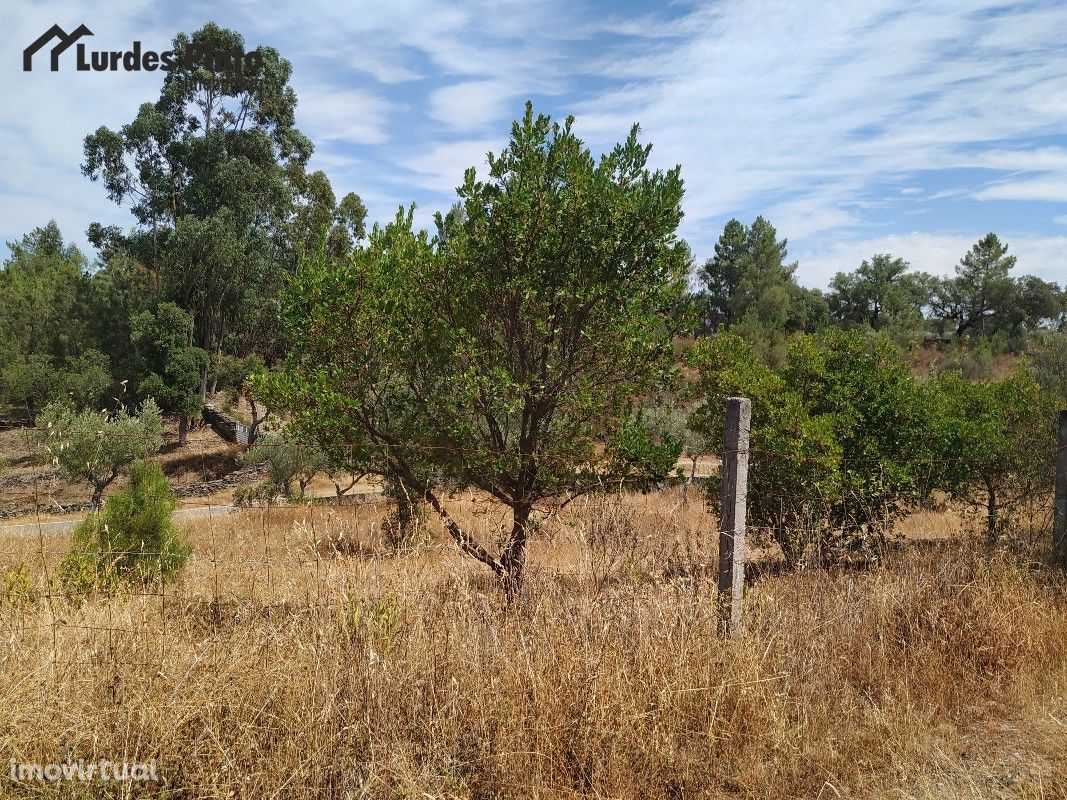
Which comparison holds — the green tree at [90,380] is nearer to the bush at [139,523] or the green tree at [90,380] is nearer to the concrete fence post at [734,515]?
the bush at [139,523]

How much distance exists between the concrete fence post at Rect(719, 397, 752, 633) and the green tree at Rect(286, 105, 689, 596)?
220cm

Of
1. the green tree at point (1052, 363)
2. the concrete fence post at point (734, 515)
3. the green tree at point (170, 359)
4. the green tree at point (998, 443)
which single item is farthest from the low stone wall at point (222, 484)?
the green tree at point (1052, 363)

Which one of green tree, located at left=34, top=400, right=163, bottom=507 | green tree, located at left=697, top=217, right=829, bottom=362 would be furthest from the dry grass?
green tree, located at left=697, top=217, right=829, bottom=362

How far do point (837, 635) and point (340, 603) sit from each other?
10.1 feet

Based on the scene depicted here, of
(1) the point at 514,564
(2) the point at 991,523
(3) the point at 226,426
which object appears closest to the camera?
(1) the point at 514,564

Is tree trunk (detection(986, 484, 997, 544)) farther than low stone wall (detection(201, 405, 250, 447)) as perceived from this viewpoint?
No

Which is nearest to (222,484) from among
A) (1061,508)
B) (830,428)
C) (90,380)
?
(90,380)

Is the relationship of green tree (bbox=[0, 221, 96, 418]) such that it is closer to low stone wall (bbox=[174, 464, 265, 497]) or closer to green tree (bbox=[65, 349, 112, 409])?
green tree (bbox=[65, 349, 112, 409])

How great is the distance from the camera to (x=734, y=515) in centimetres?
445

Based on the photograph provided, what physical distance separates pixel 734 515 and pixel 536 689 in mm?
1714

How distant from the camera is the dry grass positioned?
3.22m

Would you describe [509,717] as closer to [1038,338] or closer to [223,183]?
[223,183]

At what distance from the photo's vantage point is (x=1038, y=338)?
4212 centimetres

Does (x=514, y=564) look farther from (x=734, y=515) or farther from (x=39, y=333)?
(x=39, y=333)
